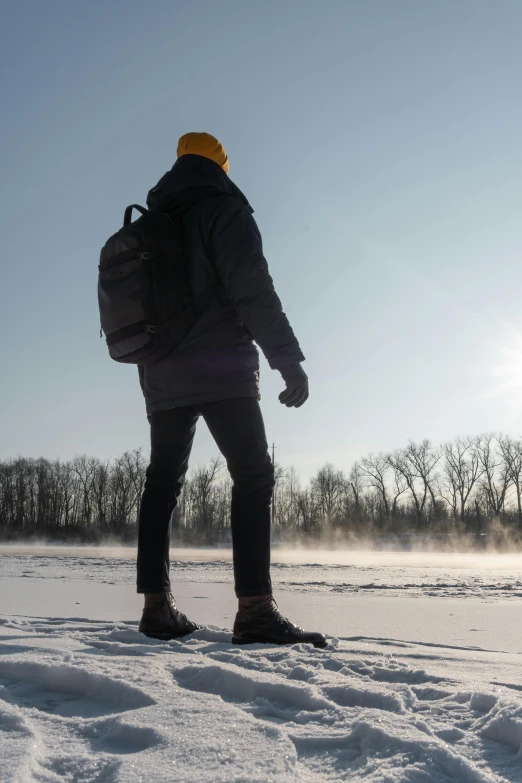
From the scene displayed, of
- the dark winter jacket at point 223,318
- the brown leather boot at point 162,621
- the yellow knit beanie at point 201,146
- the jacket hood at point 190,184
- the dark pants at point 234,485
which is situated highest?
the yellow knit beanie at point 201,146

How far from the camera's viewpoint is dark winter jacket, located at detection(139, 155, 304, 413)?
7.20 feet

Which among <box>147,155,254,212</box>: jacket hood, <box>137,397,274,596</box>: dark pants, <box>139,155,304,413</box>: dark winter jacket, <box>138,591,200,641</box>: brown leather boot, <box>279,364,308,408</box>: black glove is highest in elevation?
<box>147,155,254,212</box>: jacket hood

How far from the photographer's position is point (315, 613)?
2.81 metres

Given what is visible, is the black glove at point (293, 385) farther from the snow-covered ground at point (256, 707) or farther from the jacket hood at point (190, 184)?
the snow-covered ground at point (256, 707)

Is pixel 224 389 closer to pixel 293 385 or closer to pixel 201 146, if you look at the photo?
pixel 293 385

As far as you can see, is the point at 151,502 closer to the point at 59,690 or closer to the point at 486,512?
the point at 59,690

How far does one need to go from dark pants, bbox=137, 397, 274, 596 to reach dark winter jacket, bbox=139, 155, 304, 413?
0.07 meters

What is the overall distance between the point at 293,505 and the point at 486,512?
1932cm

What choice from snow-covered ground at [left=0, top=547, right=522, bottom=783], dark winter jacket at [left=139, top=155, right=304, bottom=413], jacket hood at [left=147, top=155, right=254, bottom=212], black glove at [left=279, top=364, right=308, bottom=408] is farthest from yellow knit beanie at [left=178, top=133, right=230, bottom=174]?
snow-covered ground at [left=0, top=547, right=522, bottom=783]

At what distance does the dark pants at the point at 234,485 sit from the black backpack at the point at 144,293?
0.30 metres

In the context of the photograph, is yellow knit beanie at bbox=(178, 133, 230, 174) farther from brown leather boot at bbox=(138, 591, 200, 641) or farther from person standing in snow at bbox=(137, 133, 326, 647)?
brown leather boot at bbox=(138, 591, 200, 641)

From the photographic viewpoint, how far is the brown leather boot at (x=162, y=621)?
2045mm

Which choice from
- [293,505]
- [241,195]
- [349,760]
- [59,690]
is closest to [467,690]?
[349,760]

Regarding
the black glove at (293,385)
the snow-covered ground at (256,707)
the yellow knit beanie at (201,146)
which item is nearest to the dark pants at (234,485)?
the black glove at (293,385)
